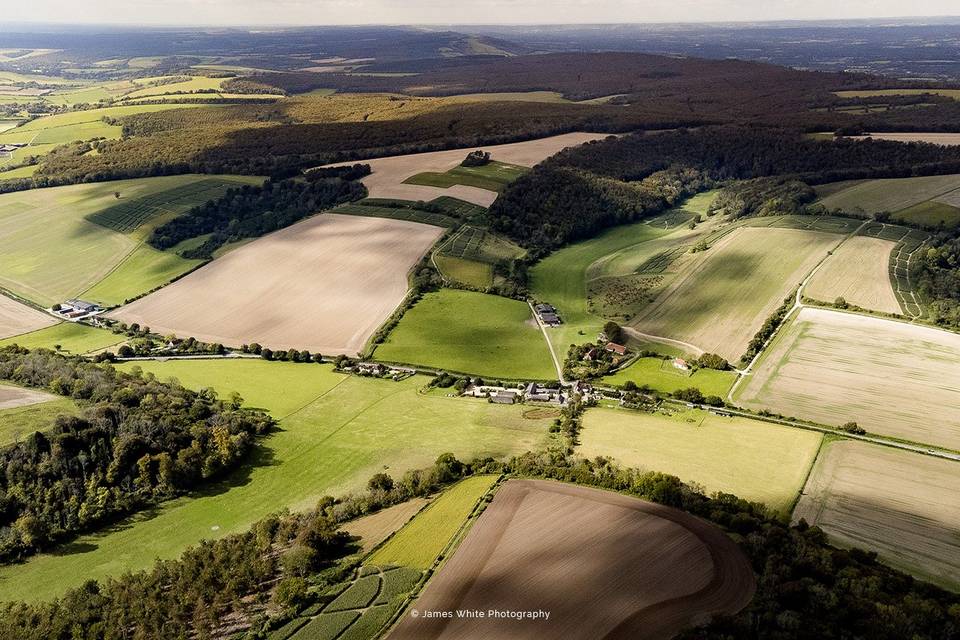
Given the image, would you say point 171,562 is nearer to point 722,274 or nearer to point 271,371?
point 271,371

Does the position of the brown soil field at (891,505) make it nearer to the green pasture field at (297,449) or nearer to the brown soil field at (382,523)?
the green pasture field at (297,449)

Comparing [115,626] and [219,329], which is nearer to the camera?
[115,626]

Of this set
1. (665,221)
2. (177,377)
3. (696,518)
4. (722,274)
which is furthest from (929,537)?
(665,221)

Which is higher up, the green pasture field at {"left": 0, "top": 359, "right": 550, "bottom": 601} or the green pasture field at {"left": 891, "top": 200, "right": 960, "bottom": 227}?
the green pasture field at {"left": 891, "top": 200, "right": 960, "bottom": 227}

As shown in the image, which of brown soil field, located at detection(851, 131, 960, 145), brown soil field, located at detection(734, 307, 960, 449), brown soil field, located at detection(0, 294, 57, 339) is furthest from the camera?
brown soil field, located at detection(851, 131, 960, 145)

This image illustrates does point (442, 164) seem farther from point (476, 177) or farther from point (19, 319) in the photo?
point (19, 319)

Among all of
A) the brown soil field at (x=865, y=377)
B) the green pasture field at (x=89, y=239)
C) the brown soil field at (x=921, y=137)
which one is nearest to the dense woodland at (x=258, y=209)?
the green pasture field at (x=89, y=239)

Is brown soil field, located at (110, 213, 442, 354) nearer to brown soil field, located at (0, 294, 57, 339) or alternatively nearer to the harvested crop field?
brown soil field, located at (0, 294, 57, 339)

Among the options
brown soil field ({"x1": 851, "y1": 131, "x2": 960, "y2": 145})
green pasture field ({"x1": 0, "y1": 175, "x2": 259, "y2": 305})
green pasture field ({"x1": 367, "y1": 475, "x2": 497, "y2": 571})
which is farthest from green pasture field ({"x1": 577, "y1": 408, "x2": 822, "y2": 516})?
brown soil field ({"x1": 851, "y1": 131, "x2": 960, "y2": 145})
